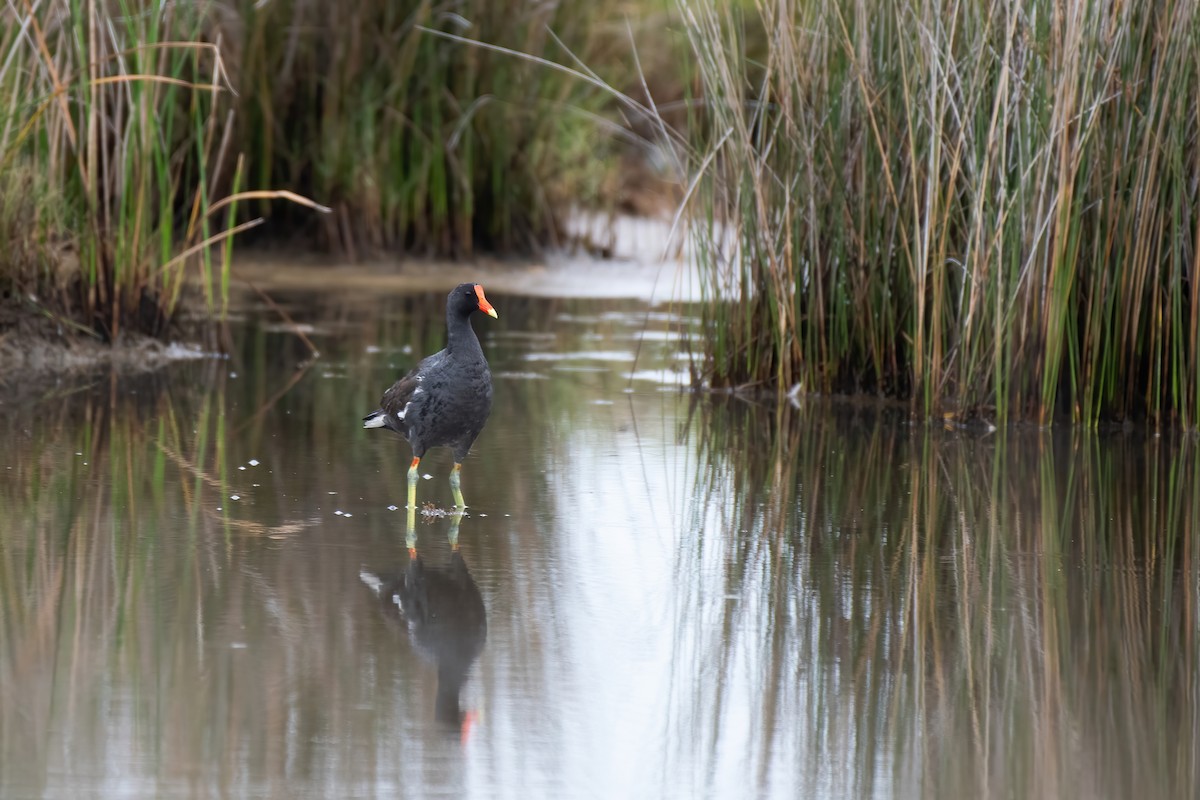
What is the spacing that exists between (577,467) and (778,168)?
2113mm

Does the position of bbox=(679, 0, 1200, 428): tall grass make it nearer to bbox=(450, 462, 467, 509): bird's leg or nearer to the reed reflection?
the reed reflection

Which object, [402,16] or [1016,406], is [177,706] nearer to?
[1016,406]

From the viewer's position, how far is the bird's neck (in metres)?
5.48

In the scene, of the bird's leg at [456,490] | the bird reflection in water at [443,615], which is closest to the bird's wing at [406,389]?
the bird's leg at [456,490]

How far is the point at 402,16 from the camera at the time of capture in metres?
12.5

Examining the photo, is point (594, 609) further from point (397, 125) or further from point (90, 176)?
point (397, 125)

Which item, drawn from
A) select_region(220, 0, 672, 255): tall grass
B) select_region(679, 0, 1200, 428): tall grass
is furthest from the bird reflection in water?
select_region(220, 0, 672, 255): tall grass

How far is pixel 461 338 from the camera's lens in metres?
5.52

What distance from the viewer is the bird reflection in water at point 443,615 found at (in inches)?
146

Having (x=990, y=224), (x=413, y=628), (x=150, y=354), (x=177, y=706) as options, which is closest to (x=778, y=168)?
(x=990, y=224)

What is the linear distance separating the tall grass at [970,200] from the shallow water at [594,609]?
0.39m

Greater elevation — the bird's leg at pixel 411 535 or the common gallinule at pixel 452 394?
the common gallinule at pixel 452 394

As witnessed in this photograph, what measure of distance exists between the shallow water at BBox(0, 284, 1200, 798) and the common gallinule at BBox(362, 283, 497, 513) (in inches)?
8.8

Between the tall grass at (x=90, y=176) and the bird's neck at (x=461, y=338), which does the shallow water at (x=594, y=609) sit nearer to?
the bird's neck at (x=461, y=338)
